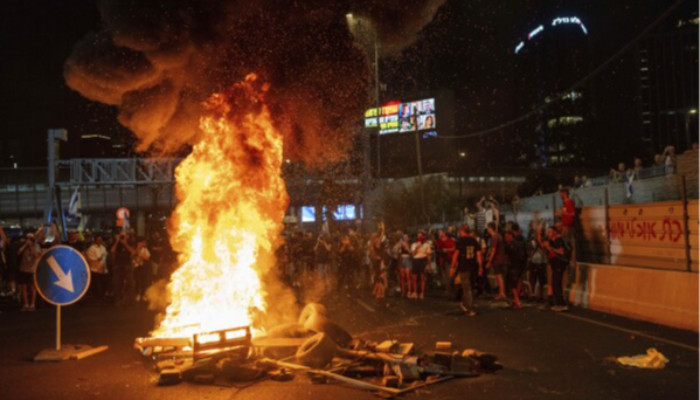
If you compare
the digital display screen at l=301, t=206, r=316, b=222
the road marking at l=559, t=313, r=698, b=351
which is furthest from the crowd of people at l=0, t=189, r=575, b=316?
the digital display screen at l=301, t=206, r=316, b=222

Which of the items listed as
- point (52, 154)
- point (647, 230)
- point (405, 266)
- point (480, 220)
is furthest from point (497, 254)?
point (52, 154)

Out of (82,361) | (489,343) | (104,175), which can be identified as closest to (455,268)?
(489,343)

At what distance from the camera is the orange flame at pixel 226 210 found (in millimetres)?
8875

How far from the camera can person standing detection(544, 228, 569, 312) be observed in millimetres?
11938

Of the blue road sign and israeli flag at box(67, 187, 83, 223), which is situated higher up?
israeli flag at box(67, 187, 83, 223)

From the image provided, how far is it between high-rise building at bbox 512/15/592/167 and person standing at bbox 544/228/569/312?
428 feet

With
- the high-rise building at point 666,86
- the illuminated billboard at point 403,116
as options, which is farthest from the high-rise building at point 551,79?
the illuminated billboard at point 403,116

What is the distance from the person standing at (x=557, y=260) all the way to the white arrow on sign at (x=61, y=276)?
8.93m

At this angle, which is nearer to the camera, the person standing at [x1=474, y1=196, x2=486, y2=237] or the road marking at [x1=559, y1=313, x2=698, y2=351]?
the road marking at [x1=559, y1=313, x2=698, y2=351]

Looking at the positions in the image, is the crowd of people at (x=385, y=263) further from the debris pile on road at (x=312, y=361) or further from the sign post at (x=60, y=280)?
the sign post at (x=60, y=280)

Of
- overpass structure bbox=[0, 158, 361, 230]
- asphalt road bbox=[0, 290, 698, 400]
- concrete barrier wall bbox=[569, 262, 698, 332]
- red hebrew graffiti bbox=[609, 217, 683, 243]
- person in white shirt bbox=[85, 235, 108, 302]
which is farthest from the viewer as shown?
overpass structure bbox=[0, 158, 361, 230]

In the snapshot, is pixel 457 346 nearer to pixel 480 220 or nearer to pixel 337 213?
pixel 480 220

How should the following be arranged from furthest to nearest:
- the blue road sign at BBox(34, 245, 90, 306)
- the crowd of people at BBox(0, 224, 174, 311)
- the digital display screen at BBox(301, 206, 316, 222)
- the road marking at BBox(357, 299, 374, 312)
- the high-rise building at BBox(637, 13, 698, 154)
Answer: the high-rise building at BBox(637, 13, 698, 154) < the digital display screen at BBox(301, 206, 316, 222) < the crowd of people at BBox(0, 224, 174, 311) < the road marking at BBox(357, 299, 374, 312) < the blue road sign at BBox(34, 245, 90, 306)

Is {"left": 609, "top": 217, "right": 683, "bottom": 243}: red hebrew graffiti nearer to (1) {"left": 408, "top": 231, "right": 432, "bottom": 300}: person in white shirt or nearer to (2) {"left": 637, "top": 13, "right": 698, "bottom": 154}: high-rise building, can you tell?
(1) {"left": 408, "top": 231, "right": 432, "bottom": 300}: person in white shirt
